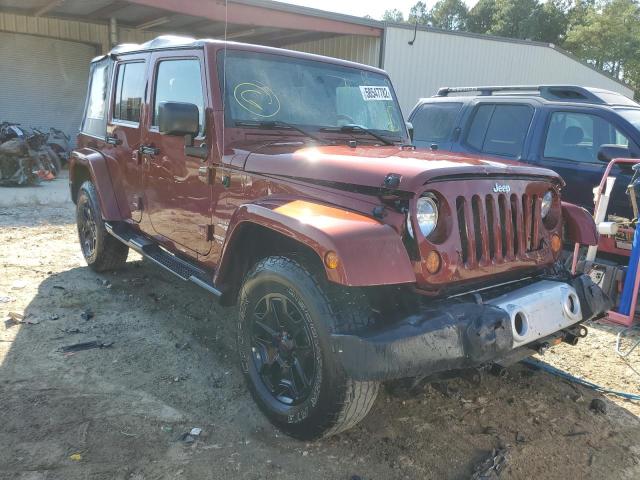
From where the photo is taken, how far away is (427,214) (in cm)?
247

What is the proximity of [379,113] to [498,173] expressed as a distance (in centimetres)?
154

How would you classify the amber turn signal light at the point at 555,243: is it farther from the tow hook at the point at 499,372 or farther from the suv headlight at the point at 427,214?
the suv headlight at the point at 427,214

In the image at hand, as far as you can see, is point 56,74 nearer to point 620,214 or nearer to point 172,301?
point 172,301

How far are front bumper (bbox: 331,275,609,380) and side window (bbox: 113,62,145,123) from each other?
3.10 m

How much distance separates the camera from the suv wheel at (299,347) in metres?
2.36

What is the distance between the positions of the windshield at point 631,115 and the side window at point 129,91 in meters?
4.64

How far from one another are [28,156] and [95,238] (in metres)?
7.99

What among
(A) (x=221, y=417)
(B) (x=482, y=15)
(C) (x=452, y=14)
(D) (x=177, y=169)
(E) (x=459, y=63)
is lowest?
(A) (x=221, y=417)

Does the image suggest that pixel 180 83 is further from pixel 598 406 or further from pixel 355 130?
pixel 598 406

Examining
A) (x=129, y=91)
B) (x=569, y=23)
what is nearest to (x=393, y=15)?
(x=569, y=23)

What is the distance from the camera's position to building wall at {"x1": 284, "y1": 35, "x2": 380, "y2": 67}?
13711 mm

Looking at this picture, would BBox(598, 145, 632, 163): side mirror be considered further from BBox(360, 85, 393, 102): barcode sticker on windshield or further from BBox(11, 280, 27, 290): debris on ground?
BBox(11, 280, 27, 290): debris on ground

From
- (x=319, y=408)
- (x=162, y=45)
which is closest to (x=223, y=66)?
(x=162, y=45)

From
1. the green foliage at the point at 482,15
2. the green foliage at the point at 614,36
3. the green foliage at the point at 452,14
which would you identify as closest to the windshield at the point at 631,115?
the green foliage at the point at 614,36
